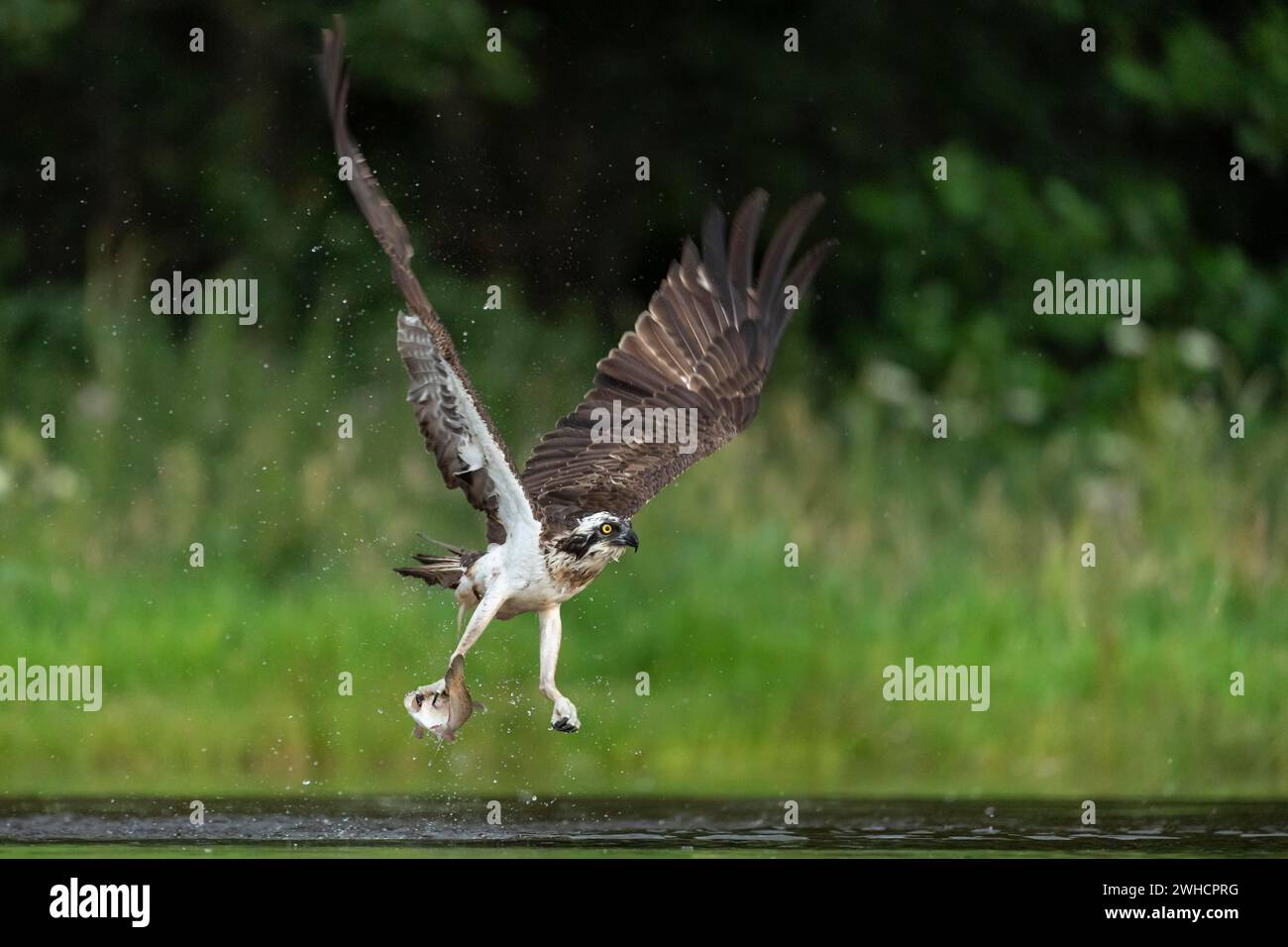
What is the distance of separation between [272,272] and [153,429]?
427 cm

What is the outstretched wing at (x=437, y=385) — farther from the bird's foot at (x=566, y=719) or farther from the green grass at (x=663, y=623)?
the green grass at (x=663, y=623)

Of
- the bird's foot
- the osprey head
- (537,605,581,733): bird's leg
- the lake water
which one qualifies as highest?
the osprey head

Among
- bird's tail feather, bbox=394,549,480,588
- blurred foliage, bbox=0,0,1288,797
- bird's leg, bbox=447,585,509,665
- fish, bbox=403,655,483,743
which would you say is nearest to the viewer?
fish, bbox=403,655,483,743

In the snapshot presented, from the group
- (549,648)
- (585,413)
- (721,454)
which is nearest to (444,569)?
(549,648)

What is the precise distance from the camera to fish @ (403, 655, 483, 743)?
905cm

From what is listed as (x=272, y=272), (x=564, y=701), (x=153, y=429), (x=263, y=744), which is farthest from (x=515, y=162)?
(x=564, y=701)

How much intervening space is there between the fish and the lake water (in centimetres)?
48

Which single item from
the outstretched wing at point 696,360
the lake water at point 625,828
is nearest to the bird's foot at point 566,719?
Answer: the lake water at point 625,828

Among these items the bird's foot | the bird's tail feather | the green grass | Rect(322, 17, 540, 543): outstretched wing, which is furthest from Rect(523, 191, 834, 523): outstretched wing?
the green grass

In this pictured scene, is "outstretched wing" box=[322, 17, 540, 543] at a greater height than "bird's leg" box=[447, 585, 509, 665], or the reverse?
"outstretched wing" box=[322, 17, 540, 543]

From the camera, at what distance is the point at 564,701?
9.25 m

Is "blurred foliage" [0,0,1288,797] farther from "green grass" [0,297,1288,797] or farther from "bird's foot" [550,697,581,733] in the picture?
"bird's foot" [550,697,581,733]

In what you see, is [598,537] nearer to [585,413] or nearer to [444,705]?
[444,705]

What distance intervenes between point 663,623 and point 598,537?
9.37 feet
